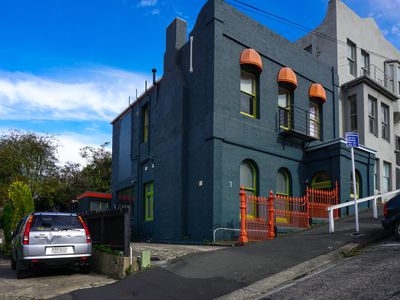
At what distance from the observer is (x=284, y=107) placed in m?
18.2

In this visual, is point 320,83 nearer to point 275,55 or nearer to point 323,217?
point 275,55

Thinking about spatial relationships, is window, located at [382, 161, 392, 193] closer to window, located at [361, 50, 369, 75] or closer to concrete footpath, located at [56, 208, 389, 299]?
window, located at [361, 50, 369, 75]

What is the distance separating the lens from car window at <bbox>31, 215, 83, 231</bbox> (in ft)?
33.3

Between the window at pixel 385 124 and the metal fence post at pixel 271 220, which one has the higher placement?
the window at pixel 385 124

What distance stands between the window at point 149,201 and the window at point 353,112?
999 cm

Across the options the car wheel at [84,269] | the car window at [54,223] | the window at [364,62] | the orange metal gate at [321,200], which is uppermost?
the window at [364,62]

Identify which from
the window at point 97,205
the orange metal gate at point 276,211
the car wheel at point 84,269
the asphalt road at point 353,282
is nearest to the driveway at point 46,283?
the car wheel at point 84,269

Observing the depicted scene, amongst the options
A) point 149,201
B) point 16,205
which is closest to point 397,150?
point 149,201

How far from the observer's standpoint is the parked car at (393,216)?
10883 mm

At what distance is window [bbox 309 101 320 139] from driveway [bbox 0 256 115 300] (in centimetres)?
1208

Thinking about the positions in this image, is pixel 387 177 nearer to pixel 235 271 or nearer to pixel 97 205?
pixel 97 205

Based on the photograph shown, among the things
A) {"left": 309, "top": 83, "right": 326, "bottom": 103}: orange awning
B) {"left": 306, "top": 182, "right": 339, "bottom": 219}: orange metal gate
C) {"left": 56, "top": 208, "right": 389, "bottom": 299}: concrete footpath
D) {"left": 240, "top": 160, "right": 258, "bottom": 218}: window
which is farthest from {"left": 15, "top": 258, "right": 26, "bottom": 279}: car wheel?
{"left": 309, "top": 83, "right": 326, "bottom": 103}: orange awning

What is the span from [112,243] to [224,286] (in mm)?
3984

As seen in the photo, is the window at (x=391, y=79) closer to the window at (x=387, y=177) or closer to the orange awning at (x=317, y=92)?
the window at (x=387, y=177)
